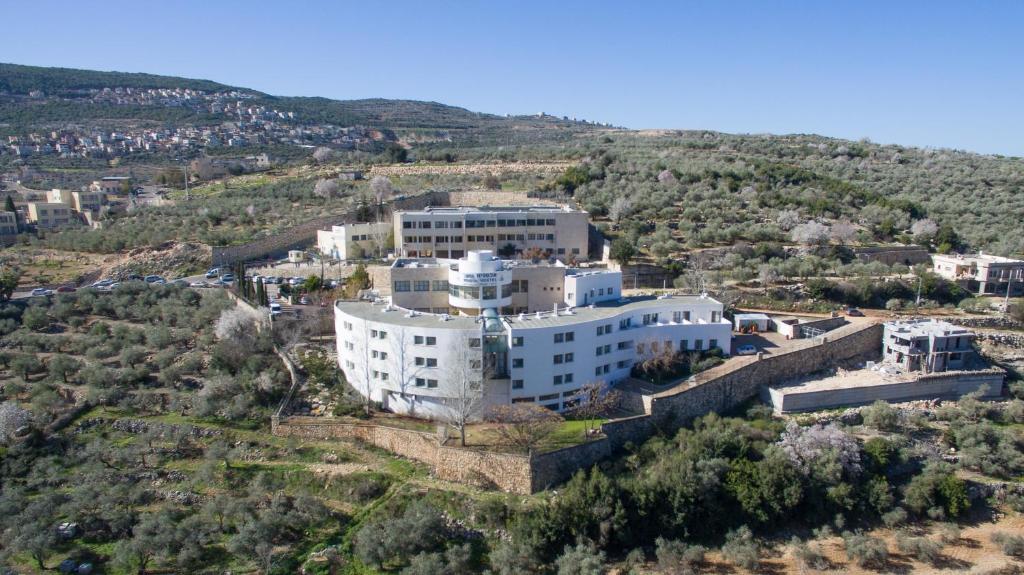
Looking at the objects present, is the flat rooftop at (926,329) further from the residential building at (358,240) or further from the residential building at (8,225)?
the residential building at (8,225)

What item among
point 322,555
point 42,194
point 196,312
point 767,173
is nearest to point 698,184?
point 767,173

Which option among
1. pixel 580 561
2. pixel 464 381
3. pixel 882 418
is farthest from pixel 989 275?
pixel 464 381

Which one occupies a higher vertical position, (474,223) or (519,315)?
(474,223)

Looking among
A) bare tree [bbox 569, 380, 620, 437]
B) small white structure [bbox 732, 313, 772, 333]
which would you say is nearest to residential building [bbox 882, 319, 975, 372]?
small white structure [bbox 732, 313, 772, 333]

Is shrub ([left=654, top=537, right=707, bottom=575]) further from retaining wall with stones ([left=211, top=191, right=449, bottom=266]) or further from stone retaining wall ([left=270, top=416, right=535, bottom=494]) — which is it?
retaining wall with stones ([left=211, top=191, right=449, bottom=266])

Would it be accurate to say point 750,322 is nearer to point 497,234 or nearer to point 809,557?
point 809,557

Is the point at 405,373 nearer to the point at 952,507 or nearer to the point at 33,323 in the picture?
the point at 952,507

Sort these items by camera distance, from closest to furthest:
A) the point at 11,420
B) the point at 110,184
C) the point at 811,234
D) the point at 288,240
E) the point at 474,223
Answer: the point at 11,420 < the point at 811,234 < the point at 474,223 < the point at 288,240 < the point at 110,184
